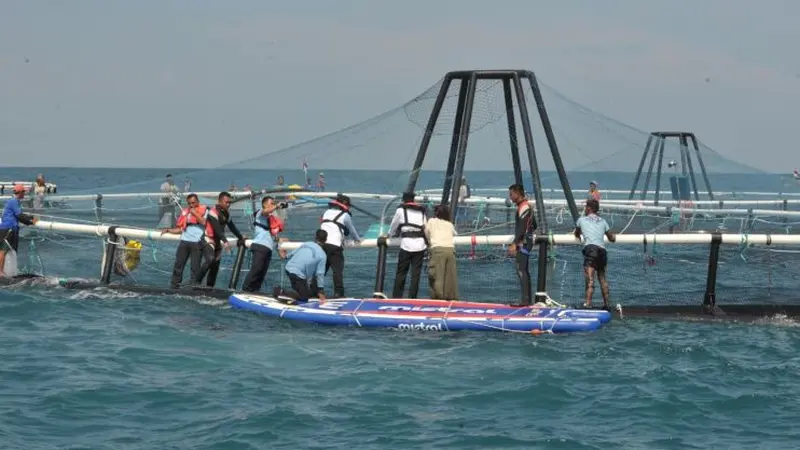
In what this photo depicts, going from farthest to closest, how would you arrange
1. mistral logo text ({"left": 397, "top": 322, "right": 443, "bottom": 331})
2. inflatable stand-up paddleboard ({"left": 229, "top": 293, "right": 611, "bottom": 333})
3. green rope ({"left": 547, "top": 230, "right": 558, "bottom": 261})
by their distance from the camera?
1. green rope ({"left": 547, "top": 230, "right": 558, "bottom": 261})
2. mistral logo text ({"left": 397, "top": 322, "right": 443, "bottom": 331})
3. inflatable stand-up paddleboard ({"left": 229, "top": 293, "right": 611, "bottom": 333})

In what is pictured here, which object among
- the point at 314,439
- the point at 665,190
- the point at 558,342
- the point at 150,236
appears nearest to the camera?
the point at 314,439

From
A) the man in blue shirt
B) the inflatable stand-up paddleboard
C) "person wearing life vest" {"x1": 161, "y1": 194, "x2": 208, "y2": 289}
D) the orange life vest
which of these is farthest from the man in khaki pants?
"person wearing life vest" {"x1": 161, "y1": 194, "x2": 208, "y2": 289}

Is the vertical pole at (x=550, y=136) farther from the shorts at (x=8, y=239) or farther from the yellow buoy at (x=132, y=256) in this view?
the shorts at (x=8, y=239)

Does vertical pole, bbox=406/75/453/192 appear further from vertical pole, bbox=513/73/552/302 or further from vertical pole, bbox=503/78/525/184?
vertical pole, bbox=513/73/552/302

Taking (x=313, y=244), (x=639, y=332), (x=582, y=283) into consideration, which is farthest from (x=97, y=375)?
(x=582, y=283)

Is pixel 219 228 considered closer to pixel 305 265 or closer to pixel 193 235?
pixel 193 235

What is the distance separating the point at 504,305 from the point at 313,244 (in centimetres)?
337

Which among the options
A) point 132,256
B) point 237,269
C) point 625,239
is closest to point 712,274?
point 625,239

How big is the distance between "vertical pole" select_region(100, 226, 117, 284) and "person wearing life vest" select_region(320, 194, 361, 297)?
4680 mm

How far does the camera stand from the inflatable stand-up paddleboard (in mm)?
16688

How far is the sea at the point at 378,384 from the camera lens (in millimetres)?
11680

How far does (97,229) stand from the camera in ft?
69.9

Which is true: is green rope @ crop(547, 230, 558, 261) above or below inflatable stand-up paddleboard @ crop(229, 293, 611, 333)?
above

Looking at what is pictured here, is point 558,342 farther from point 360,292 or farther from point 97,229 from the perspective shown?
point 97,229
